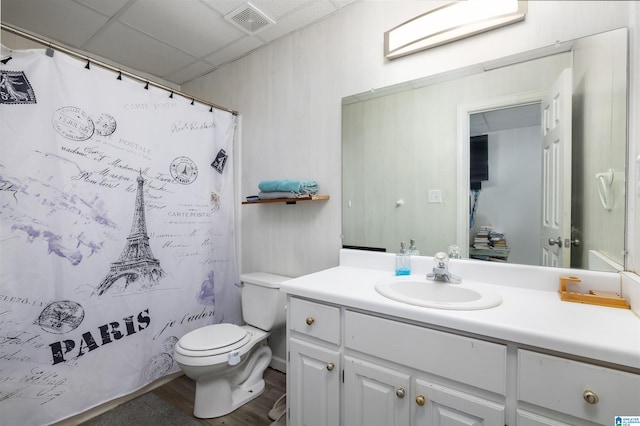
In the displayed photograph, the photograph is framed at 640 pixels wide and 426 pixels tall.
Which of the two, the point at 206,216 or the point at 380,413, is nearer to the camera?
the point at 380,413

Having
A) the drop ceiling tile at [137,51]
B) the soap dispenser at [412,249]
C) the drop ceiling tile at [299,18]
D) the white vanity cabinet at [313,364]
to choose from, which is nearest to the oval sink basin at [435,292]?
the soap dispenser at [412,249]

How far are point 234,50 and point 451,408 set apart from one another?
2441 mm

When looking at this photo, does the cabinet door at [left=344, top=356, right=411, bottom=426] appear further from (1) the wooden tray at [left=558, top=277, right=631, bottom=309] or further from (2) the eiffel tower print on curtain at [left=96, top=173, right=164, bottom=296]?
(2) the eiffel tower print on curtain at [left=96, top=173, right=164, bottom=296]

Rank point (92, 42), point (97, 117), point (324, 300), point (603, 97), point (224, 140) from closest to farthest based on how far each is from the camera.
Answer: point (603, 97) < point (324, 300) < point (97, 117) < point (92, 42) < point (224, 140)

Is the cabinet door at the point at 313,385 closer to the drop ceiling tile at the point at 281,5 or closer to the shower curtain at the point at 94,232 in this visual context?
the shower curtain at the point at 94,232

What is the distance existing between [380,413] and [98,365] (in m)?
1.51

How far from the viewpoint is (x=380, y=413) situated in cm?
105

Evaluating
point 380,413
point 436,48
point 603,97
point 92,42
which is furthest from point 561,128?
point 92,42

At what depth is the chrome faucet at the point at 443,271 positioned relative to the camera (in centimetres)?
126

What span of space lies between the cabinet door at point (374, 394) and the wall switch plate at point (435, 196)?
80cm

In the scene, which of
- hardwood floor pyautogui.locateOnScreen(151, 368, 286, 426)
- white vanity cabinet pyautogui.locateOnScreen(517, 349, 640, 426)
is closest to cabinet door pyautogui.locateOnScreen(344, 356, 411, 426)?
white vanity cabinet pyautogui.locateOnScreen(517, 349, 640, 426)

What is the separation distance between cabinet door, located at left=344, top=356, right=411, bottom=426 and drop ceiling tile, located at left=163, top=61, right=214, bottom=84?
2432 mm

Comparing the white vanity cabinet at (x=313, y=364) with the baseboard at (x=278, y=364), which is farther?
the baseboard at (x=278, y=364)

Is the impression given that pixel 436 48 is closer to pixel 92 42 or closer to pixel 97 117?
pixel 97 117
